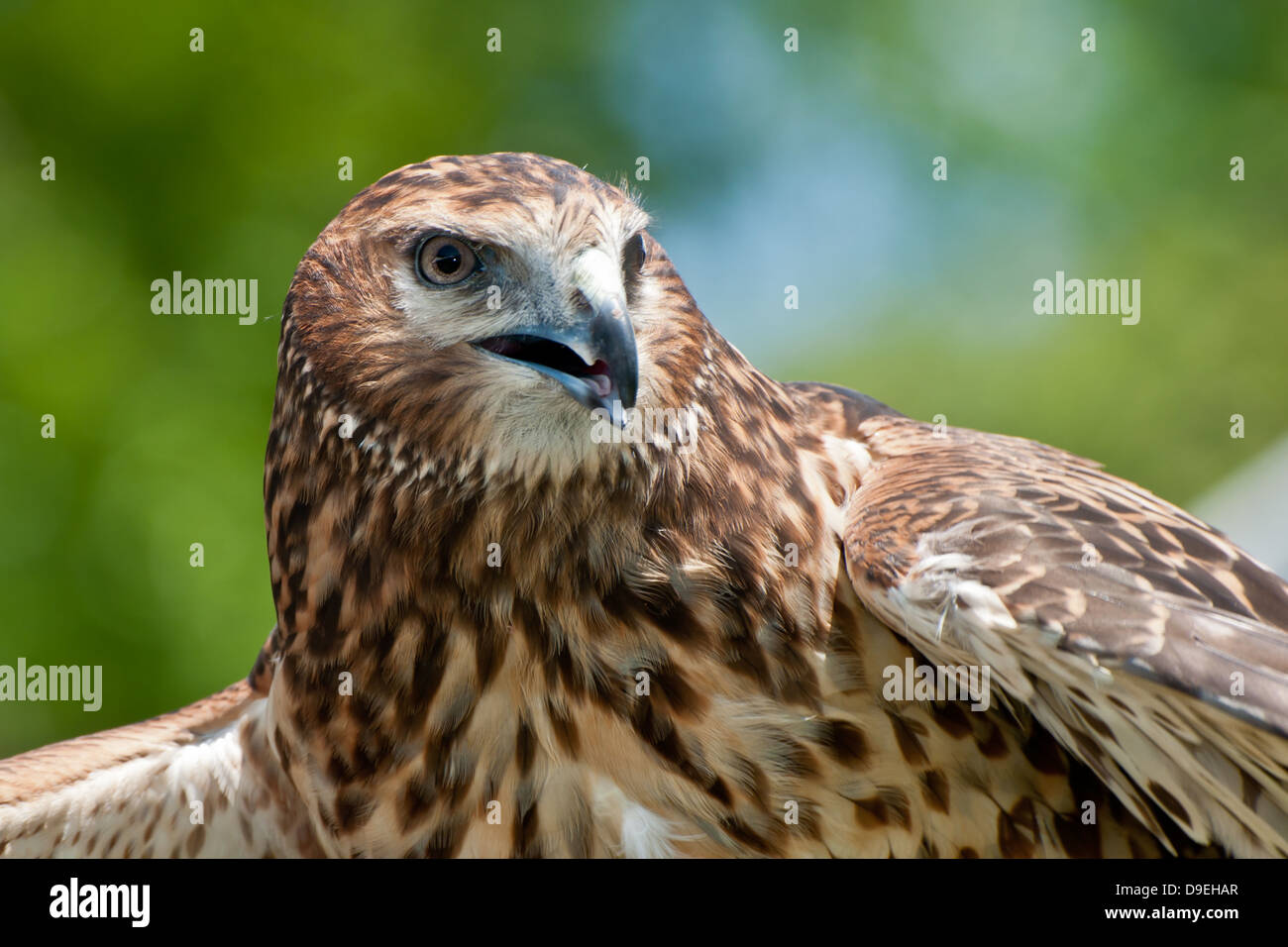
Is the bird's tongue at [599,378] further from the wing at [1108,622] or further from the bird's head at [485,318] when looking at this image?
the wing at [1108,622]

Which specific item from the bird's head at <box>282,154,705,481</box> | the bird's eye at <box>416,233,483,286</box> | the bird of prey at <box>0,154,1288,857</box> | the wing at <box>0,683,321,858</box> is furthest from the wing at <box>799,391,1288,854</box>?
the wing at <box>0,683,321,858</box>

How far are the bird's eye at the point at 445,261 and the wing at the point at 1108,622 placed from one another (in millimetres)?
1001

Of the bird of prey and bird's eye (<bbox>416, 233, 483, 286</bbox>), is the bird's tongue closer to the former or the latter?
the bird of prey

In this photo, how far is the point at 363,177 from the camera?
30.7 feet

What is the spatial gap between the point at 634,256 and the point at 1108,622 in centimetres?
119

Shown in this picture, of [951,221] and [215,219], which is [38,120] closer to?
[215,219]

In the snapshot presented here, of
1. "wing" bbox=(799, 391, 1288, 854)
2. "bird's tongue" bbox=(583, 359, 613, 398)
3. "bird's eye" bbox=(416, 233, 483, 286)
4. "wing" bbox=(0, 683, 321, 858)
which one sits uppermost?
"bird's eye" bbox=(416, 233, 483, 286)

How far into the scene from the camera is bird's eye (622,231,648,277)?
260 cm

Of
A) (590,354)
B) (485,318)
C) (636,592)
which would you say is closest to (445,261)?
(485,318)

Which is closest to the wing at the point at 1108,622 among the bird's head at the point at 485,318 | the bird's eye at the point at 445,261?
the bird's head at the point at 485,318

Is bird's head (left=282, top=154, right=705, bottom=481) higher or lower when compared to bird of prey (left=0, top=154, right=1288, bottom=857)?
higher

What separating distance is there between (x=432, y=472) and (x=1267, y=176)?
1375cm

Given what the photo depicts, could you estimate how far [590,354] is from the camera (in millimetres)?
2326

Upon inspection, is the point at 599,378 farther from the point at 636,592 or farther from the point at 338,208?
the point at 338,208
